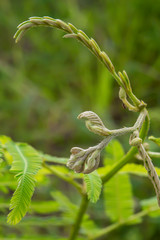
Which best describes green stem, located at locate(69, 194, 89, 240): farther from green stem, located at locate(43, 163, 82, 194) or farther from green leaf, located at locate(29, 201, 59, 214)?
green leaf, located at locate(29, 201, 59, 214)

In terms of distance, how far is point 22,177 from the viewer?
722 mm

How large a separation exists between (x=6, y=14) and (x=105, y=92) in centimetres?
158

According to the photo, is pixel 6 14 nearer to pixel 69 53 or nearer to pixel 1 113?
pixel 69 53

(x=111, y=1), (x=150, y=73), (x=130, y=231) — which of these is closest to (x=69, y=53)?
(x=111, y=1)

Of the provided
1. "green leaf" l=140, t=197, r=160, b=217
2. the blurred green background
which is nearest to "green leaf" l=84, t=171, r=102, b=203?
"green leaf" l=140, t=197, r=160, b=217

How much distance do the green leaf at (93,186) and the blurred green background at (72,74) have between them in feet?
6.61

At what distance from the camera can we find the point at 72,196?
2625 mm

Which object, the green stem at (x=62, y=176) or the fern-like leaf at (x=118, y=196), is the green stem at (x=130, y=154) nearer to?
the green stem at (x=62, y=176)

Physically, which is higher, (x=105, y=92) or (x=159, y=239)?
(x=105, y=92)

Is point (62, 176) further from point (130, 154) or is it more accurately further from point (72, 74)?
point (72, 74)

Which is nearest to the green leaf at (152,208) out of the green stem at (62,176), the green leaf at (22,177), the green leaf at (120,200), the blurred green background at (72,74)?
the green leaf at (120,200)

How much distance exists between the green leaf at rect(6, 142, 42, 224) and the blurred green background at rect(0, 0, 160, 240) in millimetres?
1905

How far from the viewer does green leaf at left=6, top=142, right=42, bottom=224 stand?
2.22ft

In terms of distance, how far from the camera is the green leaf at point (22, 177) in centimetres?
68
